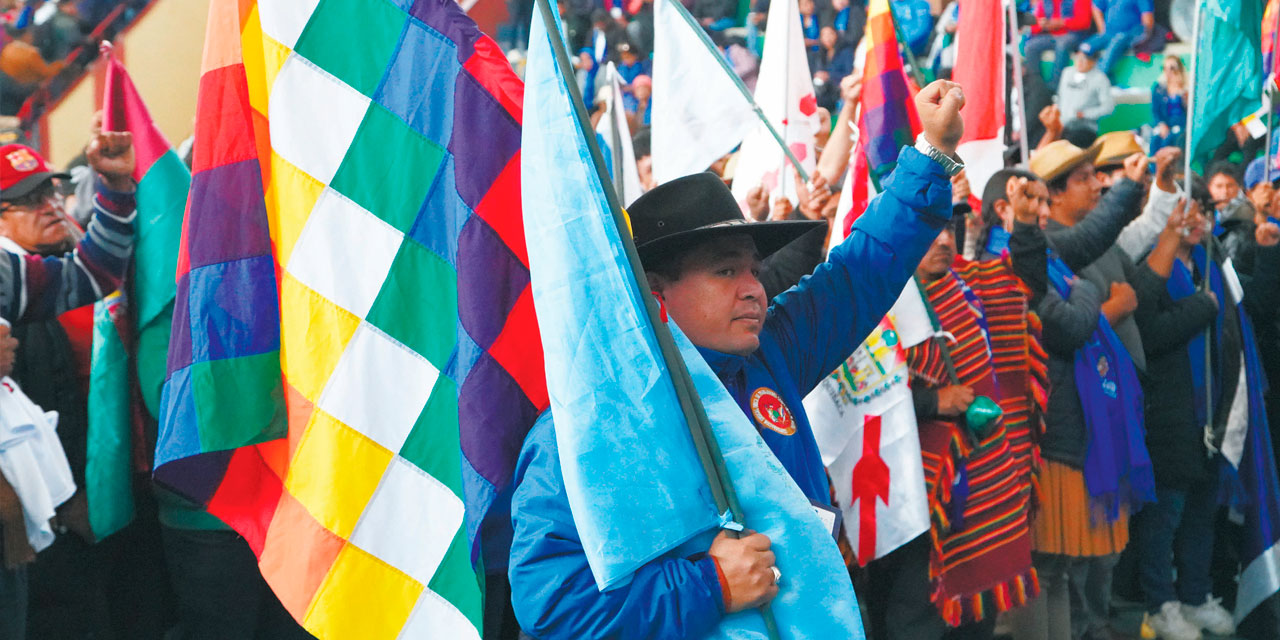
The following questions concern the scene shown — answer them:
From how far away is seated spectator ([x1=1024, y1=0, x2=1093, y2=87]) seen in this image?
1347cm

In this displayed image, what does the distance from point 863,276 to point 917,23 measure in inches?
483

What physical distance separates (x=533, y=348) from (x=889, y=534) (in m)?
2.22

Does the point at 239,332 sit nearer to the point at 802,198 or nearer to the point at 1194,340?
the point at 802,198

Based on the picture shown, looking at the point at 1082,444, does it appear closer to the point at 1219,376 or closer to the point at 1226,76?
the point at 1219,376

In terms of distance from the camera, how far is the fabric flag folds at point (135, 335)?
444 centimetres

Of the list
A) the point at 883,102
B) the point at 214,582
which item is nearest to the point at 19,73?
the point at 214,582

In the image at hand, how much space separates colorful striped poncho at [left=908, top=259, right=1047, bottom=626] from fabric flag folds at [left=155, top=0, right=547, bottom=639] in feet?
7.21

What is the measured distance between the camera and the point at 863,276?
300 centimetres

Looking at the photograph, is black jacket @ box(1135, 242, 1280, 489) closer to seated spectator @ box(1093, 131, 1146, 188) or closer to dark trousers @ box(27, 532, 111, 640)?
seated spectator @ box(1093, 131, 1146, 188)

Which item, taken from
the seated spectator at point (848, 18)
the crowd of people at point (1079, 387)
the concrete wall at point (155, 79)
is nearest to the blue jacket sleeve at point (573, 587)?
the crowd of people at point (1079, 387)

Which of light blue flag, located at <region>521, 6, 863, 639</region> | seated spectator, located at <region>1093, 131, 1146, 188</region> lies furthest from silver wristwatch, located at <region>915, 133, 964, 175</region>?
seated spectator, located at <region>1093, 131, 1146, 188</region>

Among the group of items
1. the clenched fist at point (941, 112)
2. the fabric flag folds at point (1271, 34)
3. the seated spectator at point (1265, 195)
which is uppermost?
the clenched fist at point (941, 112)

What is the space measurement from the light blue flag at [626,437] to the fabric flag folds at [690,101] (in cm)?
402

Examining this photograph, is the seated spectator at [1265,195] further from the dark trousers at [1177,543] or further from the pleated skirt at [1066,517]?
the pleated skirt at [1066,517]
